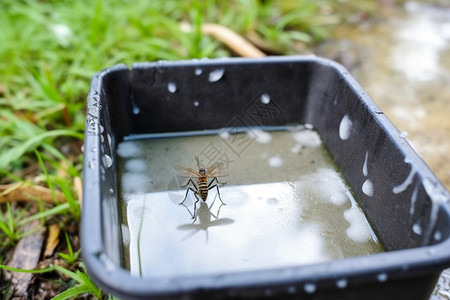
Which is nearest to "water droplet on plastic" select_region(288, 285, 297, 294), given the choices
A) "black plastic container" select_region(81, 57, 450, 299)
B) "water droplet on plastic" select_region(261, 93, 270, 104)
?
"black plastic container" select_region(81, 57, 450, 299)

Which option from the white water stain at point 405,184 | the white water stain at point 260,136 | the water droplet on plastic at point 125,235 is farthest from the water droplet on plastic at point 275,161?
the water droplet on plastic at point 125,235

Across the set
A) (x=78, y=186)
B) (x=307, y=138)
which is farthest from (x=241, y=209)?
(x=78, y=186)

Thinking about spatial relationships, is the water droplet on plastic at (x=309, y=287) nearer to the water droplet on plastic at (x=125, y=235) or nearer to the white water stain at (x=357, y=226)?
the white water stain at (x=357, y=226)

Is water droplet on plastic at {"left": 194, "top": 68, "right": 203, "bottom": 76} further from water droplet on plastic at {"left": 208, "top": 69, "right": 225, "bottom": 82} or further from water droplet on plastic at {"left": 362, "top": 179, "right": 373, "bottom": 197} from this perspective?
water droplet on plastic at {"left": 362, "top": 179, "right": 373, "bottom": 197}

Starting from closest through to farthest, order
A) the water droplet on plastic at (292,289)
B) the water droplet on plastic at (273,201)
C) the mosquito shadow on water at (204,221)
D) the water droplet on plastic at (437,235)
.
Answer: the water droplet on plastic at (292,289)
the water droplet on plastic at (437,235)
the mosquito shadow on water at (204,221)
the water droplet on plastic at (273,201)

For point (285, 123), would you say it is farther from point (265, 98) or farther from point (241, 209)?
point (241, 209)

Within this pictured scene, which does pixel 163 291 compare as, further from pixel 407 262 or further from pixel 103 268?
pixel 407 262
